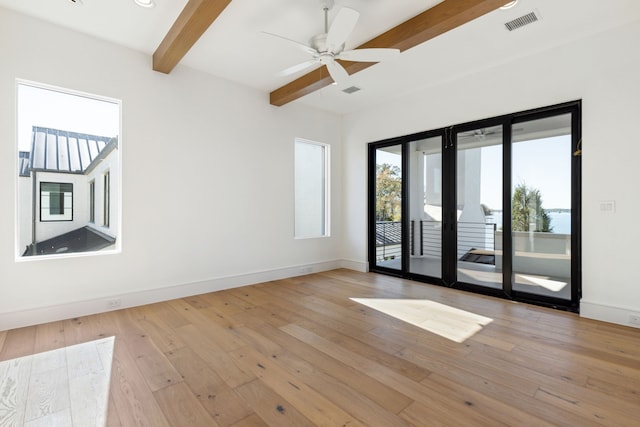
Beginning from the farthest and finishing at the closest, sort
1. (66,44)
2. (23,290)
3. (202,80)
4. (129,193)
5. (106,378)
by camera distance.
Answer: (202,80), (129,193), (66,44), (23,290), (106,378)

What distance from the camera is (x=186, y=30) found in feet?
9.59

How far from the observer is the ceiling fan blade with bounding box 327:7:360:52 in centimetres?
233

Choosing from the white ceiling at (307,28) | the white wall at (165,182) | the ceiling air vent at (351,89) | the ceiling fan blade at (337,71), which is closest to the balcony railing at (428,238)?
the white wall at (165,182)

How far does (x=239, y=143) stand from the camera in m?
4.59

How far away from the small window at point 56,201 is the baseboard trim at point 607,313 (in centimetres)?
591

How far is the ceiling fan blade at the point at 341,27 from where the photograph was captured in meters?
2.33

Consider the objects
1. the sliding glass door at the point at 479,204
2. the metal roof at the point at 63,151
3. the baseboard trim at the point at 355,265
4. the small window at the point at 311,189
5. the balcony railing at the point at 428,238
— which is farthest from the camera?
the baseboard trim at the point at 355,265

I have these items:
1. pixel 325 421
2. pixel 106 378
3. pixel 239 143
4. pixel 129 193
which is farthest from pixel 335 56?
pixel 106 378

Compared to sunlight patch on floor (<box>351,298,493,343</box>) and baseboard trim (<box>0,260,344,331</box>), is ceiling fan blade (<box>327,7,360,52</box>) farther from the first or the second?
baseboard trim (<box>0,260,344,331</box>)

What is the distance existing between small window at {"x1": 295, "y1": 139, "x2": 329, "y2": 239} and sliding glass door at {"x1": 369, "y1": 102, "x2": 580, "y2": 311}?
1160mm

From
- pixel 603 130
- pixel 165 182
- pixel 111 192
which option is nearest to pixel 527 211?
pixel 603 130

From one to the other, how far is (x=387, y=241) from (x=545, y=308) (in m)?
2.51

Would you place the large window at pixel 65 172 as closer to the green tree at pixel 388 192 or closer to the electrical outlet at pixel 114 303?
the electrical outlet at pixel 114 303

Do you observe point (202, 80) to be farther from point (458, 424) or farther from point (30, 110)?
point (458, 424)
